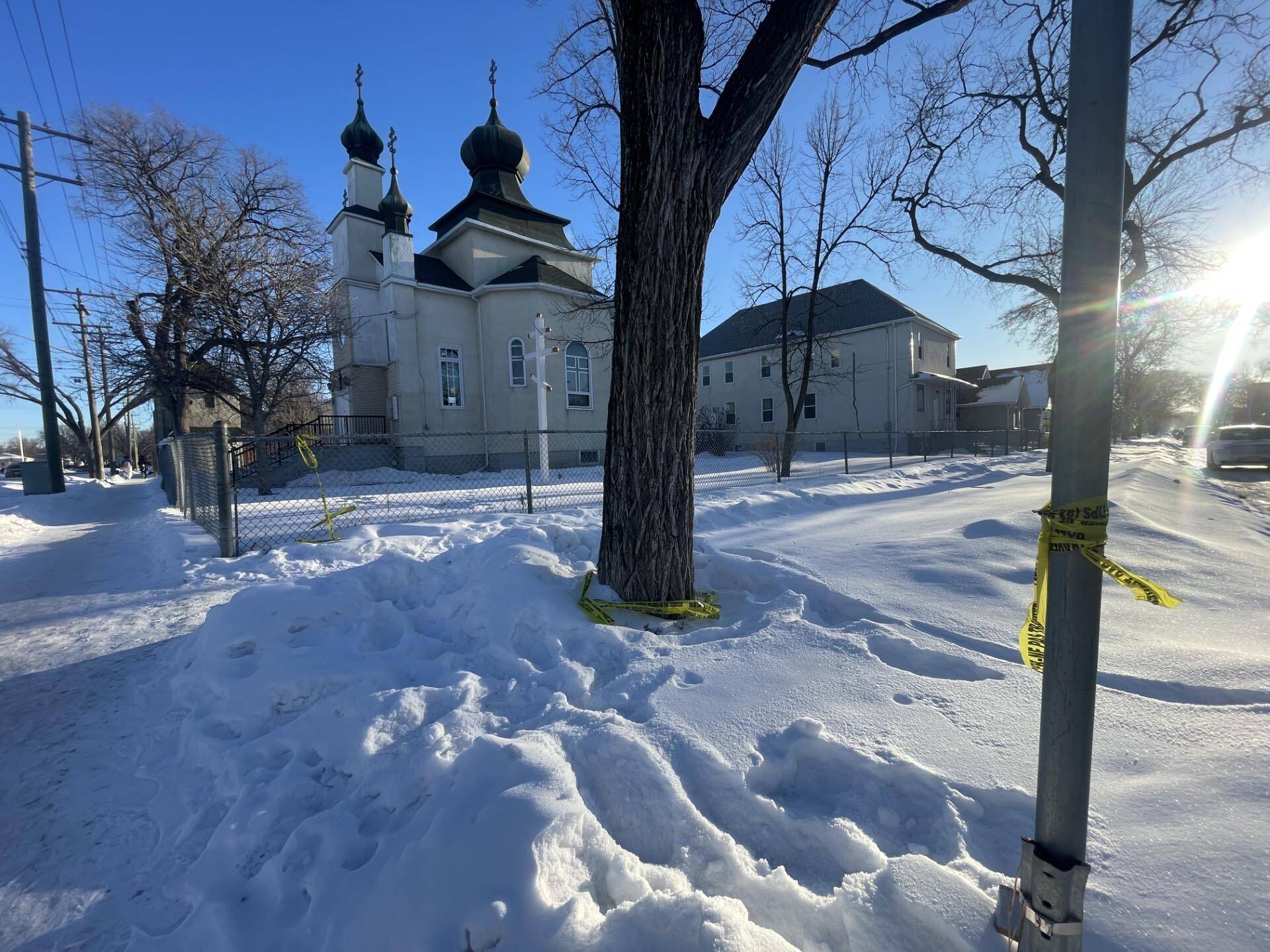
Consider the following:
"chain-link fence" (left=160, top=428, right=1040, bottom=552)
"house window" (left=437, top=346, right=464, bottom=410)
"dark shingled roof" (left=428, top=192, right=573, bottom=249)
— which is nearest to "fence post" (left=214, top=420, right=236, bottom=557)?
"chain-link fence" (left=160, top=428, right=1040, bottom=552)

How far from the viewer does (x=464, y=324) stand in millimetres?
19688

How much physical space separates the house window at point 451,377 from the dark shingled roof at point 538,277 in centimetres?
296

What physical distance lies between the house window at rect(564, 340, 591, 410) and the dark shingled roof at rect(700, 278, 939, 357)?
9.60m

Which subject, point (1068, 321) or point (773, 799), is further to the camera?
point (773, 799)

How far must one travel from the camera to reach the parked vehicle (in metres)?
49.2

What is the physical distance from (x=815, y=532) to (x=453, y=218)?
21.9m

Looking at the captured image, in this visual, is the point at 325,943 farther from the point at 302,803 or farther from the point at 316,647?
the point at 316,647

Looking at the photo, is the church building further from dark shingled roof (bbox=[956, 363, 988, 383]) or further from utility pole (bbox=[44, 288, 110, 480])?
dark shingled roof (bbox=[956, 363, 988, 383])

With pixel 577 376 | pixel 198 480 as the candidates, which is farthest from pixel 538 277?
pixel 198 480

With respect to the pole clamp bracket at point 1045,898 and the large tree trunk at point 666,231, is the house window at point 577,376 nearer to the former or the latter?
the large tree trunk at point 666,231

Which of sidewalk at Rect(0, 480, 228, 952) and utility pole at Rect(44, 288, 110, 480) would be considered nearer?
sidewalk at Rect(0, 480, 228, 952)

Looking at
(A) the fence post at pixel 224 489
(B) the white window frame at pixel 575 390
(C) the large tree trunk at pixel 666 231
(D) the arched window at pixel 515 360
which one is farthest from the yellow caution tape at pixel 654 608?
(D) the arched window at pixel 515 360

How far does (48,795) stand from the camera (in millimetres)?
2400

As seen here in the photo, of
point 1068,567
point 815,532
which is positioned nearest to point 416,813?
point 1068,567
